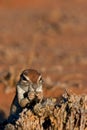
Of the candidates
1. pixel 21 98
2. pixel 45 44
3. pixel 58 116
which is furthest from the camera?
pixel 45 44

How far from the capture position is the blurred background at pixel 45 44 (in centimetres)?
991

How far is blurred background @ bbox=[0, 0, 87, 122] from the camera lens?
32.5 ft

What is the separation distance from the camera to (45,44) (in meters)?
15.3

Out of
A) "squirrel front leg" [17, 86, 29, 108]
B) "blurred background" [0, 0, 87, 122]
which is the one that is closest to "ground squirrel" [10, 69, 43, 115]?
"squirrel front leg" [17, 86, 29, 108]

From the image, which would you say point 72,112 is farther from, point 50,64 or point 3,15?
point 3,15

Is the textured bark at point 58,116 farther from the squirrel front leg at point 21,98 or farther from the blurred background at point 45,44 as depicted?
the blurred background at point 45,44

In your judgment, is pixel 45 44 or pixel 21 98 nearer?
pixel 21 98

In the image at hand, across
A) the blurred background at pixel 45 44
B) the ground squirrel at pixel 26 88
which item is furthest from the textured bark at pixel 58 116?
the blurred background at pixel 45 44

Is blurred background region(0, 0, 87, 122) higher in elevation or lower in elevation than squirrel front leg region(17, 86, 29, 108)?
higher

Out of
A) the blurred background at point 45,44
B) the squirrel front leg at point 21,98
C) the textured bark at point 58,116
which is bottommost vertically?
the textured bark at point 58,116

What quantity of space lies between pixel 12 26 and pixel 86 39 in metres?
2.96

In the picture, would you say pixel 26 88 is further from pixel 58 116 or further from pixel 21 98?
pixel 58 116

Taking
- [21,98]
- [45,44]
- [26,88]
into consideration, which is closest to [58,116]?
[21,98]

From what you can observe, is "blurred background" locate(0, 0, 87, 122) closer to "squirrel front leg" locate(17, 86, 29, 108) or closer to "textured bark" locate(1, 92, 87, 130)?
"squirrel front leg" locate(17, 86, 29, 108)
